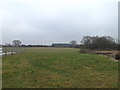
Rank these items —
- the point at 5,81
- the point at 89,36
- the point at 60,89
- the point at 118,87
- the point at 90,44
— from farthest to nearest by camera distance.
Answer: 1. the point at 89,36
2. the point at 90,44
3. the point at 5,81
4. the point at 118,87
5. the point at 60,89

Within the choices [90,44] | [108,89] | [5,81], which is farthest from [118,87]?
[90,44]

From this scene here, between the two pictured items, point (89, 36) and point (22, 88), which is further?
point (89, 36)

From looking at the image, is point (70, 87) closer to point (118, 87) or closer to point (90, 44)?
point (118, 87)

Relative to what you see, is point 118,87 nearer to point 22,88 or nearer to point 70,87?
point 70,87

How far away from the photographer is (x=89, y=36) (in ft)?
250

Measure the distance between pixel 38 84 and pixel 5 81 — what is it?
4.43ft

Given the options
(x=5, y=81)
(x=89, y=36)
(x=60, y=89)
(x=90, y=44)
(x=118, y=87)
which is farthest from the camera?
(x=89, y=36)

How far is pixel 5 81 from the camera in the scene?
9.41 metres

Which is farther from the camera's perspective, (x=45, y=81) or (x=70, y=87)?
(x=45, y=81)

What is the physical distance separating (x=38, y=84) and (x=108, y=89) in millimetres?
2398

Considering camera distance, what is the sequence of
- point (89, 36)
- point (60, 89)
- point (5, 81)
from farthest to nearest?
point (89, 36) < point (5, 81) < point (60, 89)

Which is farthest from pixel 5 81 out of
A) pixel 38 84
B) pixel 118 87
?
pixel 118 87

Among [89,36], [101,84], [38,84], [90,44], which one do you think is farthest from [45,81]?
[89,36]

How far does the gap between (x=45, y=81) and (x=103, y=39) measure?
54.3 m
